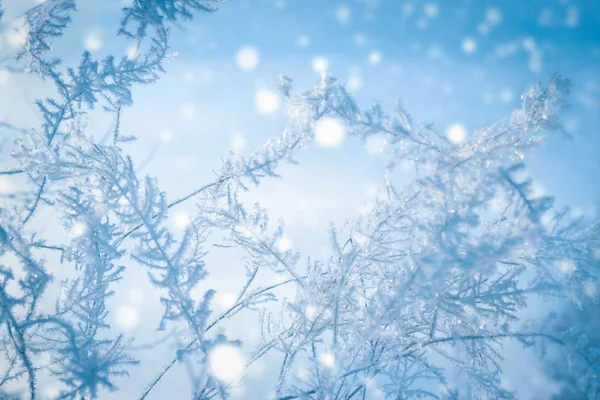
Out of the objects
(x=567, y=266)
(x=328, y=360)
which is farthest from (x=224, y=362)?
(x=567, y=266)

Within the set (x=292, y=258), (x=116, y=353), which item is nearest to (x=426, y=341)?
(x=292, y=258)

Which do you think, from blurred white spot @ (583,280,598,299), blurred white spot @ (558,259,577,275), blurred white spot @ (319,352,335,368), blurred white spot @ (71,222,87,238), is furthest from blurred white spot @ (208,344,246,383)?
blurred white spot @ (583,280,598,299)

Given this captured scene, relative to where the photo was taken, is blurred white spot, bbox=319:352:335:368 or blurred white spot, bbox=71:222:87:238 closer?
blurred white spot, bbox=319:352:335:368

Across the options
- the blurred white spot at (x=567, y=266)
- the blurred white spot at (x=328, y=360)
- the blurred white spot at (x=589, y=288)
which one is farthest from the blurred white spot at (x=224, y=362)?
the blurred white spot at (x=589, y=288)

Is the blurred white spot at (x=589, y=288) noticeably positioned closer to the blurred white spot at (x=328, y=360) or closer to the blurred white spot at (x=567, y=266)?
the blurred white spot at (x=567, y=266)

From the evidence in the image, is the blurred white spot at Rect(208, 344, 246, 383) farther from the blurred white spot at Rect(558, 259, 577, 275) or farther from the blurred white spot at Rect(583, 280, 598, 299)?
the blurred white spot at Rect(583, 280, 598, 299)
